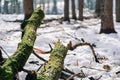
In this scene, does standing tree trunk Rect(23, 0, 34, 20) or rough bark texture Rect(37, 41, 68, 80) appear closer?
rough bark texture Rect(37, 41, 68, 80)

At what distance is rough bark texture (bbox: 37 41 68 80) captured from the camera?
4.01 m

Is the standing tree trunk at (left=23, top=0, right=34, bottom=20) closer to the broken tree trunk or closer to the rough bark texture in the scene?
the broken tree trunk

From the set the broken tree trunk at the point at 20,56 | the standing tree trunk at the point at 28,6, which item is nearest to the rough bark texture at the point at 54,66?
the broken tree trunk at the point at 20,56

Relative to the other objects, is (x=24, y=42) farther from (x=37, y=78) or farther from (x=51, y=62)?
(x=37, y=78)

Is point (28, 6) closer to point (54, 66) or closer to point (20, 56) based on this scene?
point (20, 56)

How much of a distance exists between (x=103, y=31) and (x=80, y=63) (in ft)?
20.5

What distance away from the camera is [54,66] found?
14.0ft

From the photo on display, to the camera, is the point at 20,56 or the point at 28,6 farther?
the point at 28,6

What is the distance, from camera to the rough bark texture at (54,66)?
4.01 m

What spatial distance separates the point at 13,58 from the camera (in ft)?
13.8

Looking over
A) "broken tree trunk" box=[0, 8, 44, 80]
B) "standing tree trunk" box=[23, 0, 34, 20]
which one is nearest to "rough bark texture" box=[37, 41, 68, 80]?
"broken tree trunk" box=[0, 8, 44, 80]

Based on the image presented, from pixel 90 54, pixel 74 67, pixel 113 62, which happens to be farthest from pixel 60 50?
pixel 90 54

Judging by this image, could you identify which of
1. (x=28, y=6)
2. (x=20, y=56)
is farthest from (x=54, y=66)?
(x=28, y=6)

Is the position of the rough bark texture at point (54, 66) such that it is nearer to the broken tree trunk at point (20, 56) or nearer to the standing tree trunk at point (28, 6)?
the broken tree trunk at point (20, 56)
